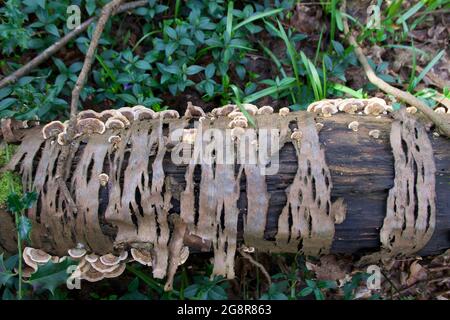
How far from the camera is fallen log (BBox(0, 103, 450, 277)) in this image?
2.57 m

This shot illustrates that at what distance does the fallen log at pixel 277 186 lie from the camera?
257cm

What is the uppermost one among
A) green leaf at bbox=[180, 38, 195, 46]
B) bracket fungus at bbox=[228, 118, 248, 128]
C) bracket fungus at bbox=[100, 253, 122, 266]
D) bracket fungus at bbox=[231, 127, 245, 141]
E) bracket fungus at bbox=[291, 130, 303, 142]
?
green leaf at bbox=[180, 38, 195, 46]

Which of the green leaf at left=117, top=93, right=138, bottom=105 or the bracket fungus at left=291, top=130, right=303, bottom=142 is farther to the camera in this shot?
the green leaf at left=117, top=93, right=138, bottom=105

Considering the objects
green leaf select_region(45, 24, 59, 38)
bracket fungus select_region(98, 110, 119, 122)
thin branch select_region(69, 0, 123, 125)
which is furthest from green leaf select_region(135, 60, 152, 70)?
bracket fungus select_region(98, 110, 119, 122)

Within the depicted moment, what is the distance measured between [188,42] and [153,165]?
1.60 metres

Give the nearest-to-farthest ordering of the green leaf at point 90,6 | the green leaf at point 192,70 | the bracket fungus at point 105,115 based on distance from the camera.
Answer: the bracket fungus at point 105,115
the green leaf at point 90,6
the green leaf at point 192,70

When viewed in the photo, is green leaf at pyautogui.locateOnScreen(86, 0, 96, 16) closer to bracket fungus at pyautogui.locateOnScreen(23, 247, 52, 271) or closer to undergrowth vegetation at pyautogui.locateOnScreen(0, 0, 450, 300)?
undergrowth vegetation at pyautogui.locateOnScreen(0, 0, 450, 300)

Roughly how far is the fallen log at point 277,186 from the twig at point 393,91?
0.08 metres

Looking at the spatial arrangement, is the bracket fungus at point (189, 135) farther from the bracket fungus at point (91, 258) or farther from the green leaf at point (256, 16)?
the green leaf at point (256, 16)

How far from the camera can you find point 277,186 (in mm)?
2572

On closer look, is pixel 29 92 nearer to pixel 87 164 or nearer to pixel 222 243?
pixel 87 164

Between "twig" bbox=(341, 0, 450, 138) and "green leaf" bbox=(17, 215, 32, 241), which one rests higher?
"twig" bbox=(341, 0, 450, 138)

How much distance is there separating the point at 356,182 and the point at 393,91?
46.9 inches

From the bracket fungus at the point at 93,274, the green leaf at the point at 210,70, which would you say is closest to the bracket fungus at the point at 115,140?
the bracket fungus at the point at 93,274
